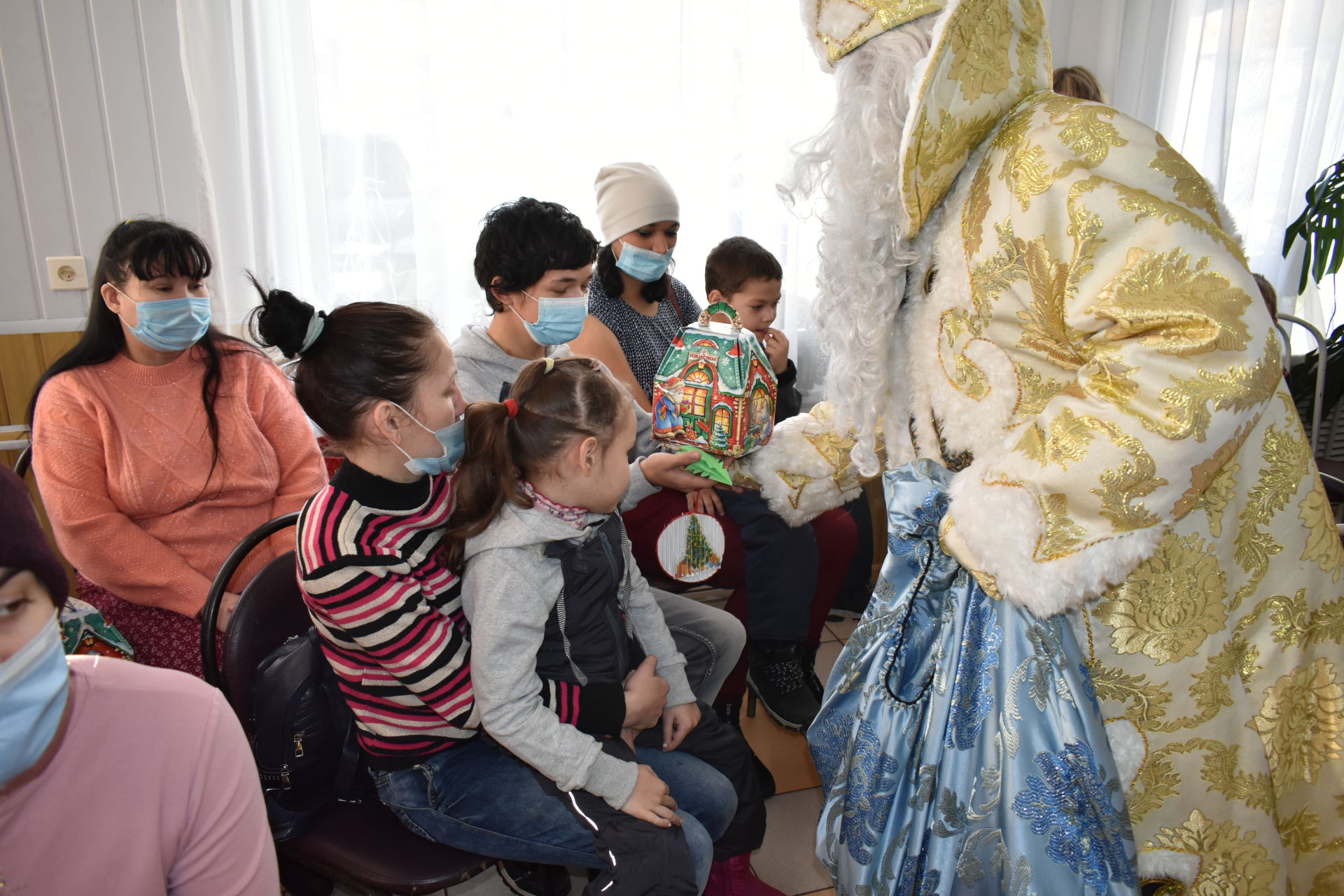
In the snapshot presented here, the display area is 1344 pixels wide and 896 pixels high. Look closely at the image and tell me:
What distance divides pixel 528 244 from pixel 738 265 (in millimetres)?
803

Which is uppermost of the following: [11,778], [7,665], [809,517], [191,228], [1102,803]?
[191,228]

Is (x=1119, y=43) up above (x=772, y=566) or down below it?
above

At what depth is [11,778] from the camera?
0.65 m

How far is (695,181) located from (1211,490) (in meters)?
2.36

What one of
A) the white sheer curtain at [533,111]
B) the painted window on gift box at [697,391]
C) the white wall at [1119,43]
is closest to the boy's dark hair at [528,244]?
the painted window on gift box at [697,391]

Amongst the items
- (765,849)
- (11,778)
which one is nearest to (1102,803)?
(765,849)

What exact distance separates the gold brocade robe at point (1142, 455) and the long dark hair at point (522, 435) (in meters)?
0.54

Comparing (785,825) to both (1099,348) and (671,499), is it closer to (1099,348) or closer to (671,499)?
(671,499)

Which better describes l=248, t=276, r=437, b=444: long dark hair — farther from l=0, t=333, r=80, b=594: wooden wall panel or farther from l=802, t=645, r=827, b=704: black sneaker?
l=0, t=333, r=80, b=594: wooden wall panel

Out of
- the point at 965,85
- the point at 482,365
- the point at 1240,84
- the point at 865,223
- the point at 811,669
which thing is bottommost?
the point at 811,669

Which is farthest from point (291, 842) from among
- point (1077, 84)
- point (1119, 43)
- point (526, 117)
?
point (1119, 43)

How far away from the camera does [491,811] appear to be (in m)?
1.17

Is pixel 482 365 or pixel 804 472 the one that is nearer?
pixel 804 472

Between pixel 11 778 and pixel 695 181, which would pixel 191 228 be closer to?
pixel 695 181
